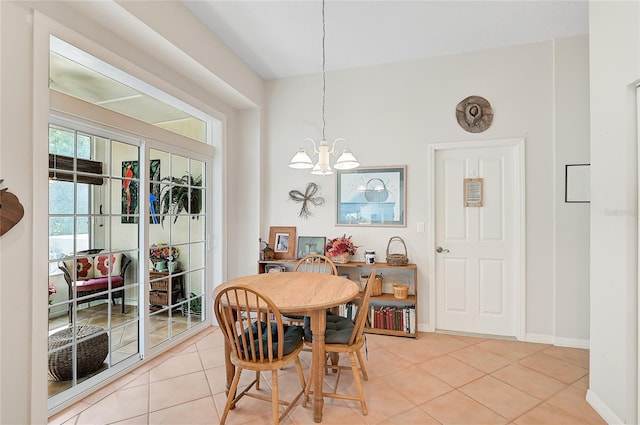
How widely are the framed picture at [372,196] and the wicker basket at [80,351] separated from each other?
2522mm

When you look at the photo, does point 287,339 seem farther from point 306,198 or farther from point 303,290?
point 306,198

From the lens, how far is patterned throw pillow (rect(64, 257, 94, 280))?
2.22 metres

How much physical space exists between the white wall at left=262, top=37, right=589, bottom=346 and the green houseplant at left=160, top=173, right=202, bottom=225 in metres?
0.90

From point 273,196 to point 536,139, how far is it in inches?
118

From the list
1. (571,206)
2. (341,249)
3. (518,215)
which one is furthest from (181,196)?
(571,206)

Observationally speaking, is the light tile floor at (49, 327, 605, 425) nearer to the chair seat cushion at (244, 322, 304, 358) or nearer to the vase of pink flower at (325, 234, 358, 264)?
the chair seat cushion at (244, 322, 304, 358)

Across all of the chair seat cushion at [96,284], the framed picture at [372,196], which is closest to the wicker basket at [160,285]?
the chair seat cushion at [96,284]

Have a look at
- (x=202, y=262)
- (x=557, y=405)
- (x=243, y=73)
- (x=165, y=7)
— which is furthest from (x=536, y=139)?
(x=202, y=262)

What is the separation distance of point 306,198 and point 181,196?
1.44m

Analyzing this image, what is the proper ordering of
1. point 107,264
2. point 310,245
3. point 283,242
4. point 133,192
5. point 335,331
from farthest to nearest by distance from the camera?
1. point 283,242
2. point 310,245
3. point 133,192
4. point 107,264
5. point 335,331

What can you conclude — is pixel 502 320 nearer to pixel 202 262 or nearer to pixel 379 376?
pixel 379 376

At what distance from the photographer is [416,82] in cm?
358

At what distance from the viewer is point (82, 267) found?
2312 millimetres
